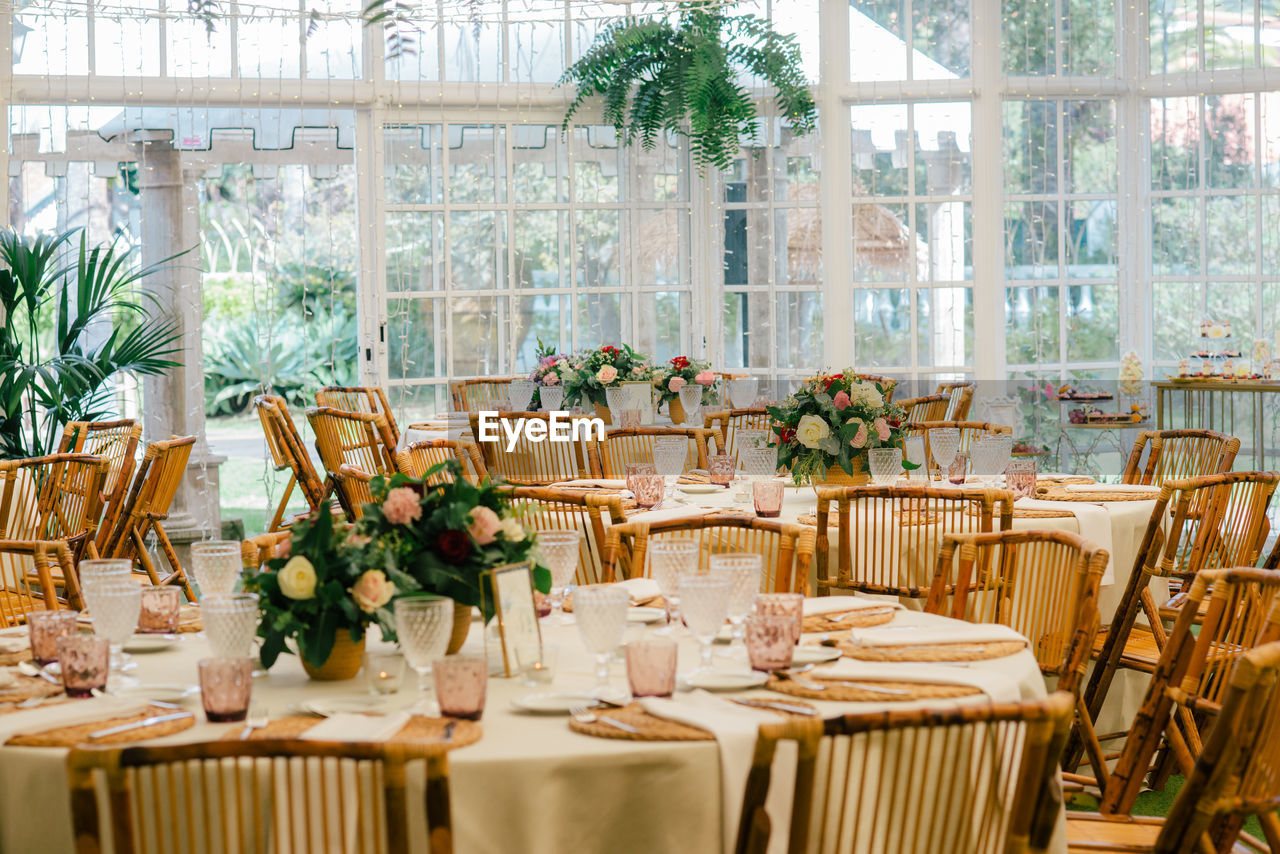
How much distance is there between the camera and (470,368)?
7926 millimetres

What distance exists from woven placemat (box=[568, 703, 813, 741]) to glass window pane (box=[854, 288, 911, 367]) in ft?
21.0

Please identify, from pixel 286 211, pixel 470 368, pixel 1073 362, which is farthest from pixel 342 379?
pixel 1073 362

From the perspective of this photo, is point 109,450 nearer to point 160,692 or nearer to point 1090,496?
point 1090,496

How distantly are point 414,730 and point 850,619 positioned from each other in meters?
1.00

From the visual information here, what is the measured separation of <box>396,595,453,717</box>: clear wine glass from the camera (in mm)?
1966

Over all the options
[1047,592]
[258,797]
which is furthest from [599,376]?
[258,797]

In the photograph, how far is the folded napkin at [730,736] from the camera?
5.98 ft

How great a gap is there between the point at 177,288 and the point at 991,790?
644 centimetres

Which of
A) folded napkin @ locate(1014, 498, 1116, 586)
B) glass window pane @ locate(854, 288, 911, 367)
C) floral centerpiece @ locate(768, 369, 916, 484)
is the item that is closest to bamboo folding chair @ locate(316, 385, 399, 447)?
glass window pane @ locate(854, 288, 911, 367)

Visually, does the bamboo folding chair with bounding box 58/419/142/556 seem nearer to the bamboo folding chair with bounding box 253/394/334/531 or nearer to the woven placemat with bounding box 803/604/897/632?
the bamboo folding chair with bounding box 253/394/334/531

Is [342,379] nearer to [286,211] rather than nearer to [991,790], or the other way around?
[286,211]

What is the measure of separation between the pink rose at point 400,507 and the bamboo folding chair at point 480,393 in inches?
209

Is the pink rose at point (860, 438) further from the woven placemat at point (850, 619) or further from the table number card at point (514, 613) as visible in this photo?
the table number card at point (514, 613)

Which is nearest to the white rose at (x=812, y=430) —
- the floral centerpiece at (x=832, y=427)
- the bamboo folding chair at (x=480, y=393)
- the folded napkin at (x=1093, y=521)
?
the floral centerpiece at (x=832, y=427)
